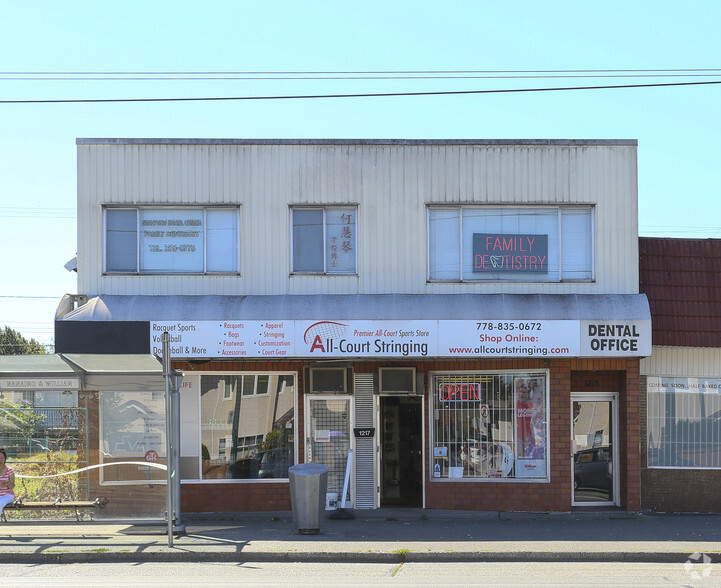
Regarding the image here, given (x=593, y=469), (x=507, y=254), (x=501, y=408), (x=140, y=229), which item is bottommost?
(x=593, y=469)

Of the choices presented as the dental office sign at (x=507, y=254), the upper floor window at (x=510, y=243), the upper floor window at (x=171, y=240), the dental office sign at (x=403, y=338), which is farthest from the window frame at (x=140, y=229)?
the dental office sign at (x=507, y=254)

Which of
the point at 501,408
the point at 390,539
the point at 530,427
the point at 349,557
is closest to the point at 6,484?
the point at 349,557

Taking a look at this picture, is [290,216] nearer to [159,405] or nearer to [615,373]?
[159,405]

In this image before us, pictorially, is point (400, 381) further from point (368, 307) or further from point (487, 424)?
point (487, 424)

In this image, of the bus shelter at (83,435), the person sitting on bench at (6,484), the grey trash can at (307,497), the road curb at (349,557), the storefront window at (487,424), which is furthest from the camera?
the storefront window at (487,424)

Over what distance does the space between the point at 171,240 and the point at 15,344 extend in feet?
162

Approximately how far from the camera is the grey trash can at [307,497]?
12961mm

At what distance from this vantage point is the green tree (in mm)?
59931

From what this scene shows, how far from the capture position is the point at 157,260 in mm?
15453

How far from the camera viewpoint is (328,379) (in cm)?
1531

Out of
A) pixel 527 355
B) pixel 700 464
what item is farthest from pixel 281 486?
pixel 700 464

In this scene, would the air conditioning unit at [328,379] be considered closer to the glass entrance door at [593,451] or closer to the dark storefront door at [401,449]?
the dark storefront door at [401,449]

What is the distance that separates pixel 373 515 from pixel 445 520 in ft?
4.17

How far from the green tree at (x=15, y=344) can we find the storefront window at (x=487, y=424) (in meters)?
50.0
